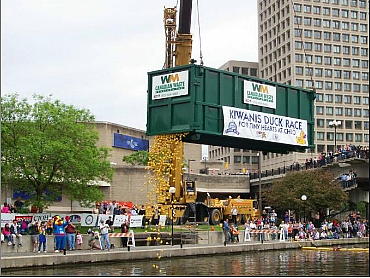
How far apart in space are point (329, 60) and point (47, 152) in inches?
4181

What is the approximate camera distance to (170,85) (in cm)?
2975

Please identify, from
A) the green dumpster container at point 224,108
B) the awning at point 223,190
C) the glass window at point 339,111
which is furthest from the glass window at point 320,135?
the green dumpster container at point 224,108

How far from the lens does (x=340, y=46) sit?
138m

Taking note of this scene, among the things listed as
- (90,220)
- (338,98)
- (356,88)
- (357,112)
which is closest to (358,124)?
(357,112)

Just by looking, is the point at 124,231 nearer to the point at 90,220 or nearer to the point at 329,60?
the point at 90,220

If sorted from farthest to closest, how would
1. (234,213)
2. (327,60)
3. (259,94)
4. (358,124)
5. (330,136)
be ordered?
1. (358,124)
2. (327,60)
3. (330,136)
4. (234,213)
5. (259,94)

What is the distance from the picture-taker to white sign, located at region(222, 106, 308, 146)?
30.1 meters

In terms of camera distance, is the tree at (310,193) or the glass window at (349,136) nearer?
the tree at (310,193)

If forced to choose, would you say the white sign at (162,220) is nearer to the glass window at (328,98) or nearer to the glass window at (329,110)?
the glass window at (328,98)

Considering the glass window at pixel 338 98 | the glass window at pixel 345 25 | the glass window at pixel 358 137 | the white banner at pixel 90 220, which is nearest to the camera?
the white banner at pixel 90 220

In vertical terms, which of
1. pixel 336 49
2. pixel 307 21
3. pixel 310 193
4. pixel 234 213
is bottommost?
pixel 234 213

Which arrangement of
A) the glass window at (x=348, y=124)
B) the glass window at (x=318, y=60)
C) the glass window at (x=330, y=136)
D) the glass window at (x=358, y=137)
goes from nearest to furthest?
the glass window at (x=318, y=60) → the glass window at (x=330, y=136) → the glass window at (x=348, y=124) → the glass window at (x=358, y=137)

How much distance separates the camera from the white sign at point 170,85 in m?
29.0

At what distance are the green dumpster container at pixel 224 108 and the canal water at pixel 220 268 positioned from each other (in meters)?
6.04
